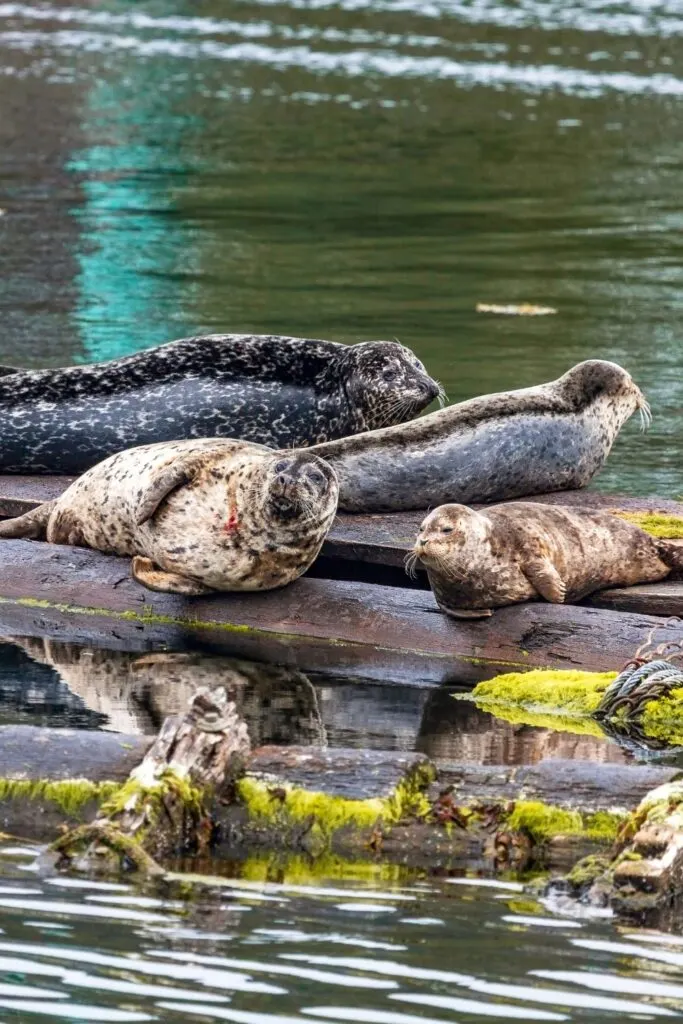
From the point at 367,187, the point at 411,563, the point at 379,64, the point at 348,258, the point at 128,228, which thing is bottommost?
the point at 411,563

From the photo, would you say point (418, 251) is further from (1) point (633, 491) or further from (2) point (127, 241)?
(1) point (633, 491)

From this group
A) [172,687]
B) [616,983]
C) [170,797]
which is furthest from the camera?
[172,687]

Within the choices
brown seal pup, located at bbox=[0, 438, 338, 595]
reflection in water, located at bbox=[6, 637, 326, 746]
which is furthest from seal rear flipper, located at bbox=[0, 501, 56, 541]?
reflection in water, located at bbox=[6, 637, 326, 746]

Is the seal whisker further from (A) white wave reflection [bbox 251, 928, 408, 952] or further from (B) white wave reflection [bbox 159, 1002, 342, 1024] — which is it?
(B) white wave reflection [bbox 159, 1002, 342, 1024]

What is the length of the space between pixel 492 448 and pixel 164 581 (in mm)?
2269

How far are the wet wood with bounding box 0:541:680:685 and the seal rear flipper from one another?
0.35m

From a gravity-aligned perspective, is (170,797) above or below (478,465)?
below

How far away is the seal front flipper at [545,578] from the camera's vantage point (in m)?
9.31

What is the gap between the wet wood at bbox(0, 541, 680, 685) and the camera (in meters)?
9.11

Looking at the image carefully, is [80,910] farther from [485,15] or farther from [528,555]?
[485,15]

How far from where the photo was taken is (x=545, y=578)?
30.6ft

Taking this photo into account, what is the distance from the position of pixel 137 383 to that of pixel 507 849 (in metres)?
6.55

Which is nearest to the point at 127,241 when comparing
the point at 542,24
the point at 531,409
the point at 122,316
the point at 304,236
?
the point at 304,236

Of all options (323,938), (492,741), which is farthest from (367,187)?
(323,938)
